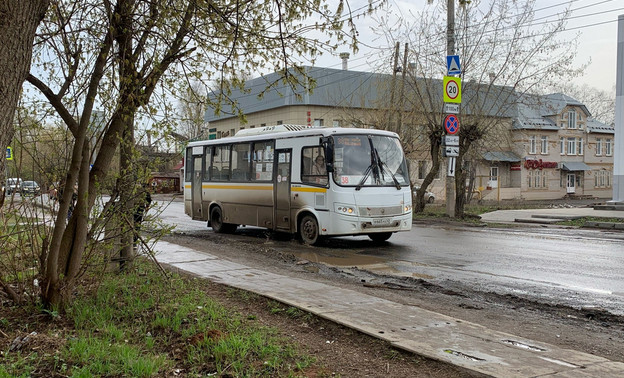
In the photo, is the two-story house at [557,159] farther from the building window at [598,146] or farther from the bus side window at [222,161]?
the bus side window at [222,161]

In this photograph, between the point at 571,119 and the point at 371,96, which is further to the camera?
the point at 571,119

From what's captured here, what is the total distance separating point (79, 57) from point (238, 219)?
10095 mm

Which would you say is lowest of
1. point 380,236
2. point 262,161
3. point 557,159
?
point 380,236

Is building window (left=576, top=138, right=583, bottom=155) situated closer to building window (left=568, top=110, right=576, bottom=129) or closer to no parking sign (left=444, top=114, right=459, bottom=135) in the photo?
building window (left=568, top=110, right=576, bottom=129)

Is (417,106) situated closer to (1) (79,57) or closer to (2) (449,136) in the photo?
(2) (449,136)

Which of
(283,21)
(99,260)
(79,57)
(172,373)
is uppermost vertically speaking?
(283,21)

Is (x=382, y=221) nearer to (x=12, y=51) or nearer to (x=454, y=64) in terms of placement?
(x=454, y=64)

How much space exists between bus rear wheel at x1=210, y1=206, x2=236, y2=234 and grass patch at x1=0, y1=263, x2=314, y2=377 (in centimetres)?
1054

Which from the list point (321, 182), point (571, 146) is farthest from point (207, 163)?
point (571, 146)

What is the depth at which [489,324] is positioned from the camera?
20.9 feet

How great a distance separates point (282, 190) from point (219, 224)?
12.1ft

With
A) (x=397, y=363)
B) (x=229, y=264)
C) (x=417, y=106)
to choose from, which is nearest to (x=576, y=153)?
(x=417, y=106)

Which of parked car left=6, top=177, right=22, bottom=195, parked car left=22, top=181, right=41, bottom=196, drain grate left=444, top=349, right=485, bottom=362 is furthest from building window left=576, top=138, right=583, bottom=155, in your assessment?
parked car left=6, top=177, right=22, bottom=195

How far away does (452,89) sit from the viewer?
2159 centimetres
